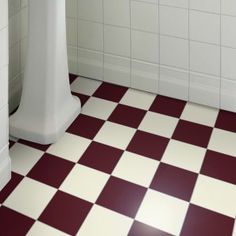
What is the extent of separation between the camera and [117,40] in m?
2.50

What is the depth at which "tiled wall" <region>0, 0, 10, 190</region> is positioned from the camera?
5.46 feet

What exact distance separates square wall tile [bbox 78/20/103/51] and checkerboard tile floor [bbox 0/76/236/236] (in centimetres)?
27

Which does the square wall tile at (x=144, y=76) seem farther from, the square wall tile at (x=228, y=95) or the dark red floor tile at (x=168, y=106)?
the square wall tile at (x=228, y=95)

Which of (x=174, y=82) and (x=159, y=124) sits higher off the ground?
(x=174, y=82)

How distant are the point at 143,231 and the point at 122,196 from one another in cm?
20

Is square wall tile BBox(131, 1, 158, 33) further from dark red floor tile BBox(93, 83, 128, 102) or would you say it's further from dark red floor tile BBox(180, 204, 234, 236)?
dark red floor tile BBox(180, 204, 234, 236)

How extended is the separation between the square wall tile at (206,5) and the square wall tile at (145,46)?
25 cm

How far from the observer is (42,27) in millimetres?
2008

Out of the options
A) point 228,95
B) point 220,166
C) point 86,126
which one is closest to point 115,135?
point 86,126

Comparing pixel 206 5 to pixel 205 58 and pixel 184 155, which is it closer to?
pixel 205 58

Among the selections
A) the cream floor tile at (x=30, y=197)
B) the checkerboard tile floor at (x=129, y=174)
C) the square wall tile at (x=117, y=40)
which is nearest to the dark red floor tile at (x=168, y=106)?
the checkerboard tile floor at (x=129, y=174)

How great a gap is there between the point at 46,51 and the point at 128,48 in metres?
0.57

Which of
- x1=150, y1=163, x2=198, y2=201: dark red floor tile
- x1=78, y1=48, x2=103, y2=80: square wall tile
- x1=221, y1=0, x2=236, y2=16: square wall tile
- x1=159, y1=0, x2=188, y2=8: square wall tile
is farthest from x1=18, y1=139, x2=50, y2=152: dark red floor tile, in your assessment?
x1=221, y1=0, x2=236, y2=16: square wall tile

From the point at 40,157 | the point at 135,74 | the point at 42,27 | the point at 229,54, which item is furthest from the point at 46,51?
the point at 229,54
